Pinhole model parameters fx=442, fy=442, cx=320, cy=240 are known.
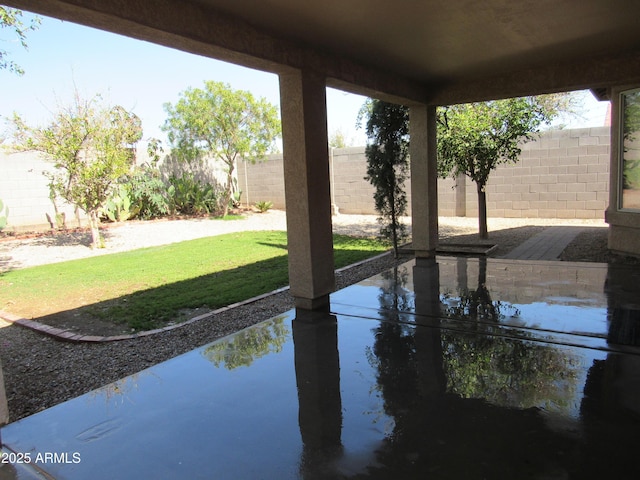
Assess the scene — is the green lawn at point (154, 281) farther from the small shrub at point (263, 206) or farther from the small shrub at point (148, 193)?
the small shrub at point (263, 206)

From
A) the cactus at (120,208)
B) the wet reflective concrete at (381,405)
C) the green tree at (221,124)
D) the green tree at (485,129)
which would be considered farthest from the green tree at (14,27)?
the green tree at (485,129)

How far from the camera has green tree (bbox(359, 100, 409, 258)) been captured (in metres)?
8.28

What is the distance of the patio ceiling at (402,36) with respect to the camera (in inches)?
137

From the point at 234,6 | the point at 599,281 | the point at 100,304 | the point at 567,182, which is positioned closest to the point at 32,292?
the point at 100,304

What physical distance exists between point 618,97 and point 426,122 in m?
3.36

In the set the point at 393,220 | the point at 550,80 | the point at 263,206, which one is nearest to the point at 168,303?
the point at 393,220

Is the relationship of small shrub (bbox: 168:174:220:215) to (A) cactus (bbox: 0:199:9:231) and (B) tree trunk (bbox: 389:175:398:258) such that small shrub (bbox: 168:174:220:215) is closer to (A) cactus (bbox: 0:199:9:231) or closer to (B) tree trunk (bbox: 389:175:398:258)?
(A) cactus (bbox: 0:199:9:231)

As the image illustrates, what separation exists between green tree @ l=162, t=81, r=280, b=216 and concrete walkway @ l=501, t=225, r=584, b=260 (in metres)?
10.3

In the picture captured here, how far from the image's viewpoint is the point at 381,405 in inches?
111

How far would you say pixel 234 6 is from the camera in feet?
11.9

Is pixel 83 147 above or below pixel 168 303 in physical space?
above

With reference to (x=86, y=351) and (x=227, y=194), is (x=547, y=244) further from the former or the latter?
(x=227, y=194)

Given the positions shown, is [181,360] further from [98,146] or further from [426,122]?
[98,146]

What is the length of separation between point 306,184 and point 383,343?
185 centimetres
